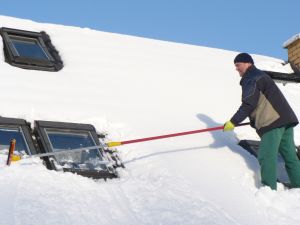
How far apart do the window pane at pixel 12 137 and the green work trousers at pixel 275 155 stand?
6.25 feet

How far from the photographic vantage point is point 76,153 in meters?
4.40

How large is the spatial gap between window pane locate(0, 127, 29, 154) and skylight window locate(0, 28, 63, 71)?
1540mm

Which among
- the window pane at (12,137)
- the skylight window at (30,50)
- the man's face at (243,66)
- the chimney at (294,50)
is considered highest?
the skylight window at (30,50)

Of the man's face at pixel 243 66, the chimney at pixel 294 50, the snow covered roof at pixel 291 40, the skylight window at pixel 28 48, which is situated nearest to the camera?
the man's face at pixel 243 66

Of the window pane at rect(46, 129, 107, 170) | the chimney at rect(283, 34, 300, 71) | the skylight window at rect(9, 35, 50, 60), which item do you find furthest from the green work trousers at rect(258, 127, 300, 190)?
the chimney at rect(283, 34, 300, 71)

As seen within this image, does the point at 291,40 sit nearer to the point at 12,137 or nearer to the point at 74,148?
the point at 74,148

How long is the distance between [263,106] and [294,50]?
4.43m

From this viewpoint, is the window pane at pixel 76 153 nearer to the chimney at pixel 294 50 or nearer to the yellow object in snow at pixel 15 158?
the yellow object in snow at pixel 15 158

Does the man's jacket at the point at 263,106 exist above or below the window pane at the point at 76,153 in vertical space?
below

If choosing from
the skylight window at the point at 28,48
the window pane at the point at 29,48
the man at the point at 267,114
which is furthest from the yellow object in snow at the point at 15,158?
the window pane at the point at 29,48

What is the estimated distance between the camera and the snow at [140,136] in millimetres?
3496

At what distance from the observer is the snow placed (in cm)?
350

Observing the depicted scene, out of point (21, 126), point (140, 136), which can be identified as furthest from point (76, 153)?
point (140, 136)

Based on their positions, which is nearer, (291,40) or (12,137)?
(12,137)
